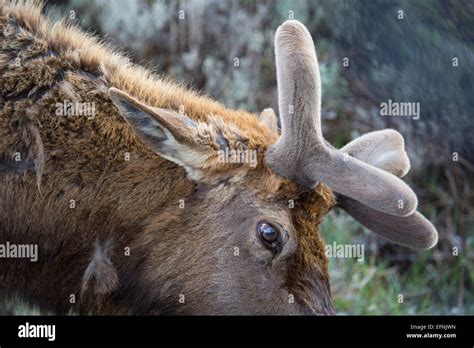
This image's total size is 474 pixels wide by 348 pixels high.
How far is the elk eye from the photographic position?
477cm

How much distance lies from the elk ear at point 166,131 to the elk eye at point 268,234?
39 centimetres

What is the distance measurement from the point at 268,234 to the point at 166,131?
2.15ft

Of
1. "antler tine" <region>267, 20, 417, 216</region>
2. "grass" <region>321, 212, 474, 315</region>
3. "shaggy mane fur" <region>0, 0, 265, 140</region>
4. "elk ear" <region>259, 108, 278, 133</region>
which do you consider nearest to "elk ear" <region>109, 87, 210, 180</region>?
"shaggy mane fur" <region>0, 0, 265, 140</region>

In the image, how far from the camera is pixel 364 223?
532 cm

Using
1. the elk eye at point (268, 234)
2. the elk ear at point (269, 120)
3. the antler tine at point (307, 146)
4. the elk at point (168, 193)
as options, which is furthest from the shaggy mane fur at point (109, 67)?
the elk eye at point (268, 234)

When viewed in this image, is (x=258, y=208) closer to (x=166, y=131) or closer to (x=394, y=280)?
(x=166, y=131)

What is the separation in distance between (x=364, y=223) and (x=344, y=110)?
2730 mm

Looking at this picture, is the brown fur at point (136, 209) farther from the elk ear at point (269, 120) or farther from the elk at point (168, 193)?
the elk ear at point (269, 120)

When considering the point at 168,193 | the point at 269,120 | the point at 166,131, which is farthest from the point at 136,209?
the point at 269,120

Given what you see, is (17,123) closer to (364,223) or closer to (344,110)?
(364,223)

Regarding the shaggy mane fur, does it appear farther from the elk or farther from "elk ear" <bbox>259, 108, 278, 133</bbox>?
"elk ear" <bbox>259, 108, 278, 133</bbox>

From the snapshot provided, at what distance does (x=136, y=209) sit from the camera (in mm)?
4914

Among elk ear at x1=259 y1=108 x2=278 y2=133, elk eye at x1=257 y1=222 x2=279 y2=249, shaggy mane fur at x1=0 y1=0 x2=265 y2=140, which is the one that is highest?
shaggy mane fur at x1=0 y1=0 x2=265 y2=140

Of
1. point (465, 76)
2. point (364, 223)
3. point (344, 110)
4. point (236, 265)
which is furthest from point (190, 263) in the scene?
point (344, 110)
